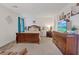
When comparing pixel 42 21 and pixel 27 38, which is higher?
pixel 42 21

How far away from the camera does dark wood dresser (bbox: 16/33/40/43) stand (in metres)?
7.17

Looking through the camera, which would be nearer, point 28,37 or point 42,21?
point 28,37

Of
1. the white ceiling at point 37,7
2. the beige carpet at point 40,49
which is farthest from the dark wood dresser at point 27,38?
the white ceiling at point 37,7

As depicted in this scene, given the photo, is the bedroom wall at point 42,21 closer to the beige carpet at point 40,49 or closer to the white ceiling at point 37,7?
the white ceiling at point 37,7

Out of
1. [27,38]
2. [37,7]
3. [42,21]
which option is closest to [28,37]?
[27,38]

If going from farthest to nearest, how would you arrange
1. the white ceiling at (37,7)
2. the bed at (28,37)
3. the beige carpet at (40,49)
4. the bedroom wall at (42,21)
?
1. the bedroom wall at (42,21)
2. the bed at (28,37)
3. the white ceiling at (37,7)
4. the beige carpet at (40,49)

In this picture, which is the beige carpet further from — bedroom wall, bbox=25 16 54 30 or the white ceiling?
bedroom wall, bbox=25 16 54 30

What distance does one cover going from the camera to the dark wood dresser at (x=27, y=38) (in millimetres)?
7172

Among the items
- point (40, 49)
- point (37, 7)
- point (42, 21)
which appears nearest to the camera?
point (40, 49)

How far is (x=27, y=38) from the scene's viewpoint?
722cm

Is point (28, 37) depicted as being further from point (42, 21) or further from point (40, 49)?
point (42, 21)

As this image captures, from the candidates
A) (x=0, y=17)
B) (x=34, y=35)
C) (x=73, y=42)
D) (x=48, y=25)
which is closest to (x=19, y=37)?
(x=34, y=35)

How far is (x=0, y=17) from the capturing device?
5602 mm

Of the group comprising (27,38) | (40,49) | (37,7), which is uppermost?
(37,7)
